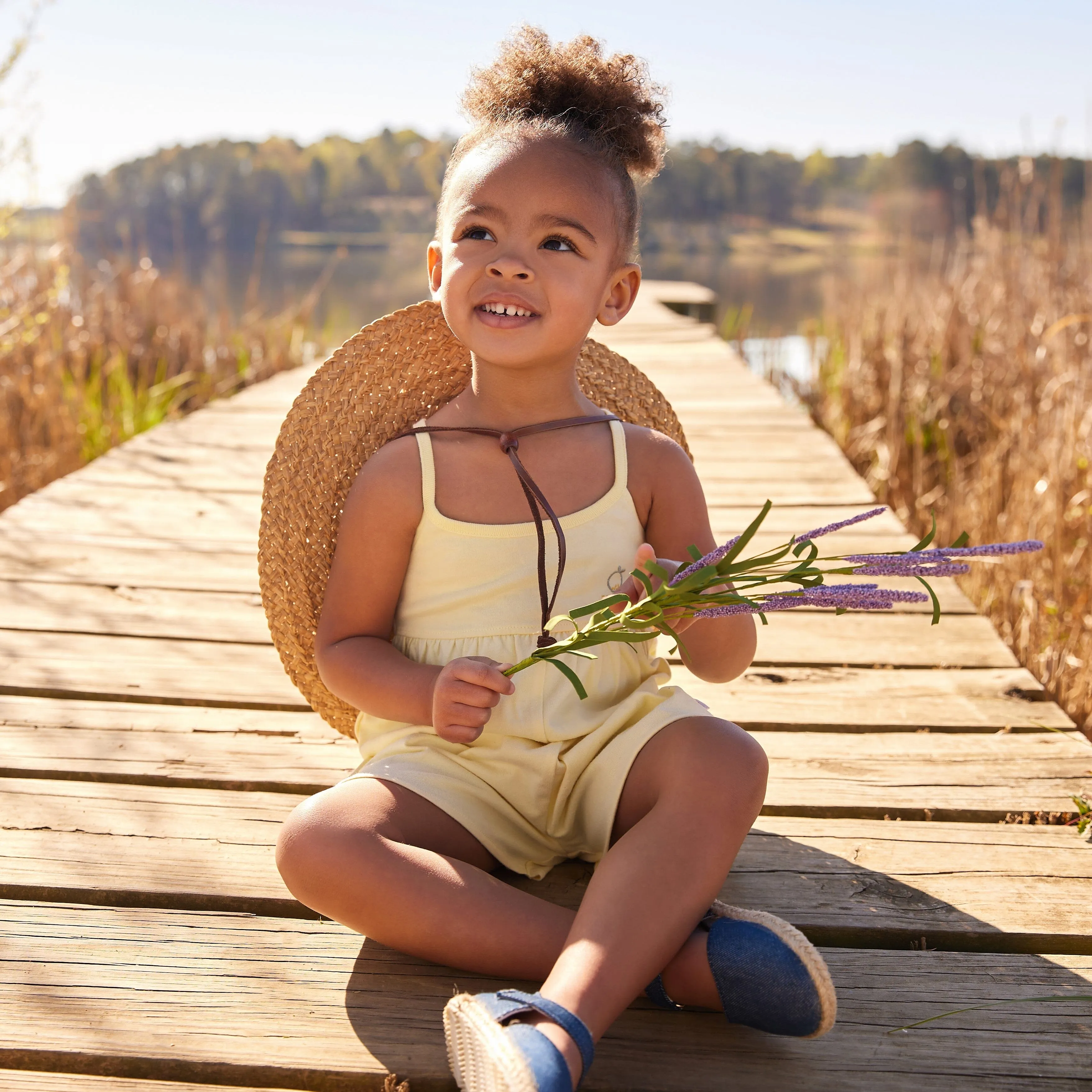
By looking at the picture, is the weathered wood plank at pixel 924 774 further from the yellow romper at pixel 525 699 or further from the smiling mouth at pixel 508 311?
the smiling mouth at pixel 508 311

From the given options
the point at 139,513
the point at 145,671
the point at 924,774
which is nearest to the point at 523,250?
the point at 924,774

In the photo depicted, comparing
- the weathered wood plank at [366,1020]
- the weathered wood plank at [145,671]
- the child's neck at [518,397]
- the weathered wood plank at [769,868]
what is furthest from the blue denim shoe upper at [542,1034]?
the weathered wood plank at [145,671]

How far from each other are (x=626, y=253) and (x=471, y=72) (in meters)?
0.37

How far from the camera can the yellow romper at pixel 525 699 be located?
57.3 inches

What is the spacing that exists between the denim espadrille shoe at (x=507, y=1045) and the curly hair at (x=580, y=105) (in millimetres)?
1062

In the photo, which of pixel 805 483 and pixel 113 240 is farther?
pixel 113 240

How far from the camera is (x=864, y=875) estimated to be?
154cm

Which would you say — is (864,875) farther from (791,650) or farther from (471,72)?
(471,72)

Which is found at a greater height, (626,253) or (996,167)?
(996,167)

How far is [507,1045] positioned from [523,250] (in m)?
0.99

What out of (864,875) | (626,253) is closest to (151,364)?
(626,253)

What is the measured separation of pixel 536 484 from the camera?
1586 mm

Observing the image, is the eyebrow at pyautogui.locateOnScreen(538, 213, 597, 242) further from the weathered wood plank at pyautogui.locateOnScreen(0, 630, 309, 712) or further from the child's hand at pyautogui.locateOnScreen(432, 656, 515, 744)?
the weathered wood plank at pyautogui.locateOnScreen(0, 630, 309, 712)

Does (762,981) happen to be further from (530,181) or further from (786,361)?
(786,361)
